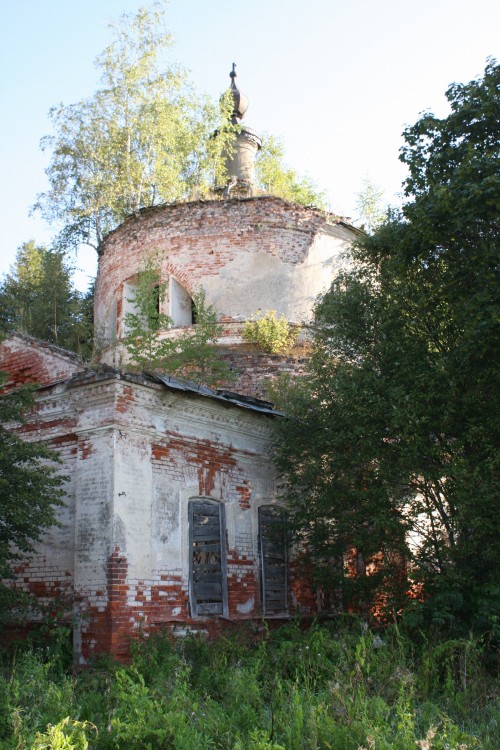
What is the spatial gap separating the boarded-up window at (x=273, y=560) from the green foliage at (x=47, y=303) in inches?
466

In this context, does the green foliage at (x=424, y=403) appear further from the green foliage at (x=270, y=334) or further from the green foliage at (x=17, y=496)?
the green foliage at (x=270, y=334)

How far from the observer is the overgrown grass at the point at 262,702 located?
5266 mm

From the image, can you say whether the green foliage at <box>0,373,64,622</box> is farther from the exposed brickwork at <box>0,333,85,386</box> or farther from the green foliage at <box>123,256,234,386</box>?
the green foliage at <box>123,256,234,386</box>

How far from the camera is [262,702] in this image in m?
6.43

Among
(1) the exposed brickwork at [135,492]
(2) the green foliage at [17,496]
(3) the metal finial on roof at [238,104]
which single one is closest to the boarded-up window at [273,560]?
(1) the exposed brickwork at [135,492]

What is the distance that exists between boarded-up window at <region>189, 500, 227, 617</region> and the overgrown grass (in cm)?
103

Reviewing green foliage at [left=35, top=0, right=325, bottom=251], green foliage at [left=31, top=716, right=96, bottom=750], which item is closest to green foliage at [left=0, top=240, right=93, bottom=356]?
green foliage at [left=35, top=0, right=325, bottom=251]

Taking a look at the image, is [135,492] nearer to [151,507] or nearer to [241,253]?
[151,507]

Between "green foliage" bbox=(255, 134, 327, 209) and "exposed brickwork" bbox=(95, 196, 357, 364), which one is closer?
"exposed brickwork" bbox=(95, 196, 357, 364)

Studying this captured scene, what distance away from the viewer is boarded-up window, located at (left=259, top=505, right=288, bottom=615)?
11.3 m

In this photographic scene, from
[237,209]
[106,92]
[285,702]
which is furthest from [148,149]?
[285,702]

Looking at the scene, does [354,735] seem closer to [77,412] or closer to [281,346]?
[77,412]

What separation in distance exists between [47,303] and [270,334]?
11435 mm

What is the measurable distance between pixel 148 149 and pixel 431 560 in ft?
61.0
